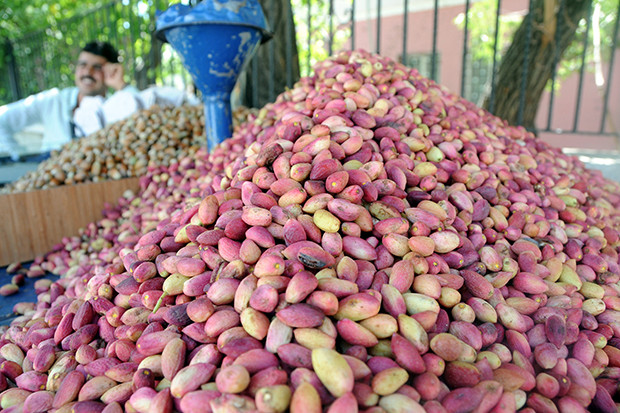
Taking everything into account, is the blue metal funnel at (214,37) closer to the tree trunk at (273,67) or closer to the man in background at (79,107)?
the tree trunk at (273,67)

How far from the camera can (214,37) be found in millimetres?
1852

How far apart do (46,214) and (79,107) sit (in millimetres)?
2066

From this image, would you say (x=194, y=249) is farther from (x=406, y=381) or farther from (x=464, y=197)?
(x=464, y=197)

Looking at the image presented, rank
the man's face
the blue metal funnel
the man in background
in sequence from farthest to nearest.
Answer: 1. the man's face
2. the man in background
3. the blue metal funnel

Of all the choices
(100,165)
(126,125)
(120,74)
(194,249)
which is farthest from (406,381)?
(120,74)

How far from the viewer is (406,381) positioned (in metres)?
0.74

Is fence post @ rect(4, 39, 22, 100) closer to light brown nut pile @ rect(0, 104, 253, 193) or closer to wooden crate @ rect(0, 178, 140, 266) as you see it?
light brown nut pile @ rect(0, 104, 253, 193)

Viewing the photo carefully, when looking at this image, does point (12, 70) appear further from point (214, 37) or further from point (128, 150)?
point (214, 37)

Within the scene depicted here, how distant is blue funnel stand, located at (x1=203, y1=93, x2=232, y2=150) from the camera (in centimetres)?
212

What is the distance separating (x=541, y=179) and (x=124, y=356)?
1491 millimetres

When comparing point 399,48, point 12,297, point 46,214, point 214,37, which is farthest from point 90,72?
point 399,48

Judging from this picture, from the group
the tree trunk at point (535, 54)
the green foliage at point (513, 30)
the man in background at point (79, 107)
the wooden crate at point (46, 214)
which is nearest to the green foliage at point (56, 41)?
the man in background at point (79, 107)

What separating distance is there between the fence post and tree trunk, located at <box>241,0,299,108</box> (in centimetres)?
513

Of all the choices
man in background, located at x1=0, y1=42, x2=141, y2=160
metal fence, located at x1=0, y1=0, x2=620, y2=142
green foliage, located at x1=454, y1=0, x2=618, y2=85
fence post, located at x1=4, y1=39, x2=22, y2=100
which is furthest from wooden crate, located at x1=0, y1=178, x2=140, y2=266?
fence post, located at x1=4, y1=39, x2=22, y2=100
